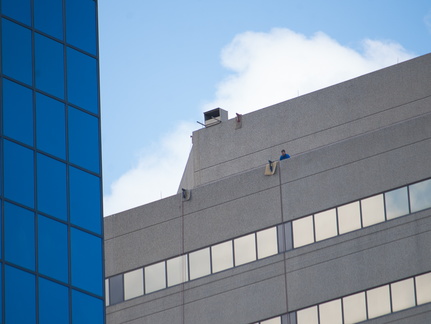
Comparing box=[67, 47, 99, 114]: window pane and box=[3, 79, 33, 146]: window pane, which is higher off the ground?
box=[67, 47, 99, 114]: window pane

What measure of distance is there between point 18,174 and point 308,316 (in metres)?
22.1

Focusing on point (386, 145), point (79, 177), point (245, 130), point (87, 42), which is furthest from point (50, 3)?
point (245, 130)

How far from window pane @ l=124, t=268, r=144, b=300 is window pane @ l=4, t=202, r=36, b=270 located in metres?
25.5

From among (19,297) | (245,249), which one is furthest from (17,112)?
(245,249)

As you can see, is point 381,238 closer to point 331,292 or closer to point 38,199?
point 331,292

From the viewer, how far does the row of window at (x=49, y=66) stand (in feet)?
144

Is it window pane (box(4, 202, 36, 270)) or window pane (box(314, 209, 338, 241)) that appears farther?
window pane (box(314, 209, 338, 241))

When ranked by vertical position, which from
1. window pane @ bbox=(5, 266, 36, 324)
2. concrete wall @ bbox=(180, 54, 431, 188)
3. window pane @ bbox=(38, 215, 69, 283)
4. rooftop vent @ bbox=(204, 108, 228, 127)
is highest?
rooftop vent @ bbox=(204, 108, 228, 127)

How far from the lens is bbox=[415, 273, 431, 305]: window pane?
2247 inches

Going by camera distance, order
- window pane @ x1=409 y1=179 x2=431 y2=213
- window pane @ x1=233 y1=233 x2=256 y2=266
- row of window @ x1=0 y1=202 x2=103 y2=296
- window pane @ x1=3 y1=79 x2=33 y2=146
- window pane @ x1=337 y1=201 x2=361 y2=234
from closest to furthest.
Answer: row of window @ x1=0 y1=202 x2=103 y2=296 < window pane @ x1=3 y1=79 x2=33 y2=146 < window pane @ x1=409 y1=179 x2=431 y2=213 < window pane @ x1=337 y1=201 x2=361 y2=234 < window pane @ x1=233 y1=233 x2=256 y2=266

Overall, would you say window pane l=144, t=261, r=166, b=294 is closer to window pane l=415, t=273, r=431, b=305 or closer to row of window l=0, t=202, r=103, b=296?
window pane l=415, t=273, r=431, b=305

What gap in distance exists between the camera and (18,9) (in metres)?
44.5

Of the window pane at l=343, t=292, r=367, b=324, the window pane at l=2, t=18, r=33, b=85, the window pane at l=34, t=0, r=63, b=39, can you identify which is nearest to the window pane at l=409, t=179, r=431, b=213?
the window pane at l=343, t=292, r=367, b=324

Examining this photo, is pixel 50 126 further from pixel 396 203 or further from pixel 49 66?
pixel 396 203
